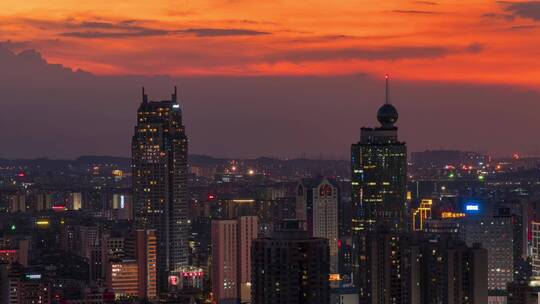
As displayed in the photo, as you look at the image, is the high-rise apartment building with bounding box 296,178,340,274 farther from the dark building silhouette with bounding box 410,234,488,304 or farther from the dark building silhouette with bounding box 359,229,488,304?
the dark building silhouette with bounding box 410,234,488,304

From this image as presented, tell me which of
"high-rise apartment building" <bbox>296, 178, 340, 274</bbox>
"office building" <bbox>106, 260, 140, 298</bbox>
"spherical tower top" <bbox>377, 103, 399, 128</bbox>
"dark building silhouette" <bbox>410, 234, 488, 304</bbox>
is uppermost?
"spherical tower top" <bbox>377, 103, 399, 128</bbox>

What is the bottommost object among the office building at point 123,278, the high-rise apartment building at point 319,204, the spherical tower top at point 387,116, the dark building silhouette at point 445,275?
the office building at point 123,278

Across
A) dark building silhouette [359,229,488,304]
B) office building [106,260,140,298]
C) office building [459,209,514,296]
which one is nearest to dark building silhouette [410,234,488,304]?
dark building silhouette [359,229,488,304]

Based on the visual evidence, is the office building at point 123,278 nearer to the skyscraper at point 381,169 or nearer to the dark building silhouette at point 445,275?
the skyscraper at point 381,169

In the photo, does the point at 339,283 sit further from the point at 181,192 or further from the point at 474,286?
the point at 181,192

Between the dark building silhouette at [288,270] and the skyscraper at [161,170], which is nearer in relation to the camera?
the dark building silhouette at [288,270]

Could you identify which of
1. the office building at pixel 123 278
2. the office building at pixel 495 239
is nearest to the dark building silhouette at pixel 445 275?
the office building at pixel 495 239

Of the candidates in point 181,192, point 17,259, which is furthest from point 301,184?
point 17,259
